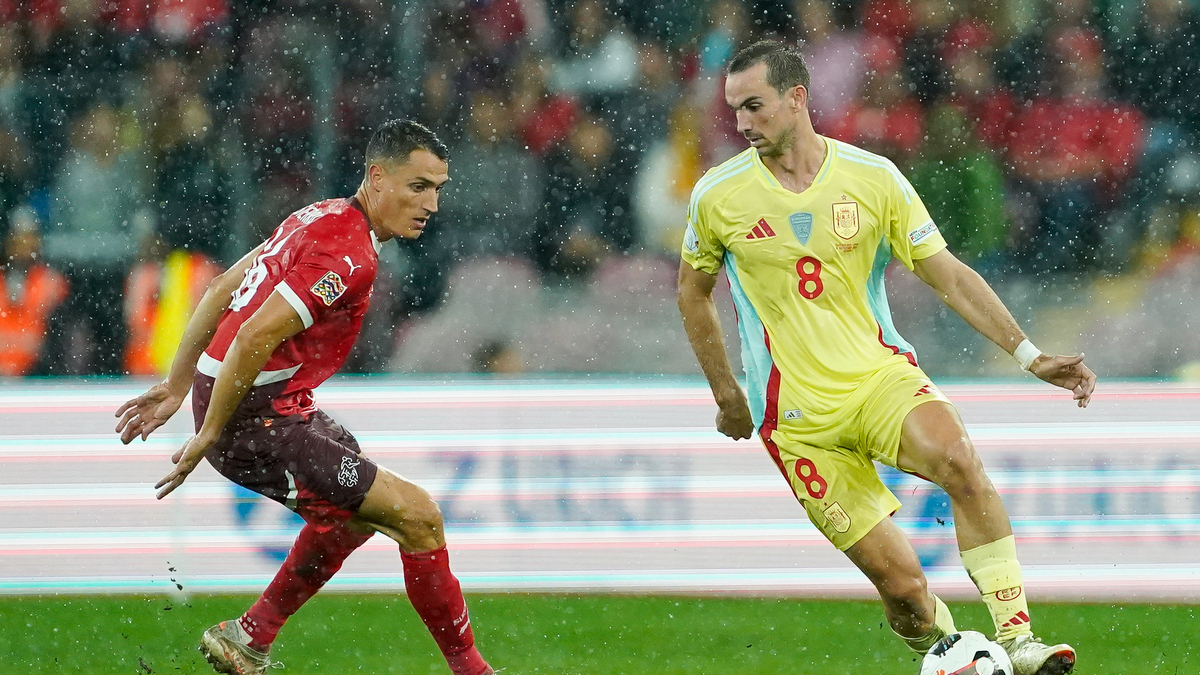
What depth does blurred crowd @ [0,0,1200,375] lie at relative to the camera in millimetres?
7227

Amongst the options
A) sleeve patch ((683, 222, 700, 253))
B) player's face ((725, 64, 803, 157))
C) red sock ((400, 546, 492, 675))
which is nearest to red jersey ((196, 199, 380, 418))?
red sock ((400, 546, 492, 675))

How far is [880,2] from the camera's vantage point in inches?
305

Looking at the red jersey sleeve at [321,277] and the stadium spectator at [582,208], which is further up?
the red jersey sleeve at [321,277]

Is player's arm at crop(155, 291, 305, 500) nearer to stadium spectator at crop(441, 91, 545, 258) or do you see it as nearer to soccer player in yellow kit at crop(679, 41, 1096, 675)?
soccer player in yellow kit at crop(679, 41, 1096, 675)

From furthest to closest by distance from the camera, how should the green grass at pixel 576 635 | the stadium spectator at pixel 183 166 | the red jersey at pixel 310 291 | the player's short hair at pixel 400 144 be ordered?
the stadium spectator at pixel 183 166
the green grass at pixel 576 635
the player's short hair at pixel 400 144
the red jersey at pixel 310 291

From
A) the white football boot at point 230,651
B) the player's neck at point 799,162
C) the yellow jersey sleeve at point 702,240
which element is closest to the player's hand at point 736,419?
the yellow jersey sleeve at point 702,240

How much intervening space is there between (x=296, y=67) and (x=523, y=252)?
1.64m

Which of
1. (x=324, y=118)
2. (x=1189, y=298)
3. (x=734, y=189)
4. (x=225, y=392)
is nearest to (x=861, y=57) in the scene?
(x=1189, y=298)

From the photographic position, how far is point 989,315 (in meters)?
3.77

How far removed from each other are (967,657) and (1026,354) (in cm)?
80

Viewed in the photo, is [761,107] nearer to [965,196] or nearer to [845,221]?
[845,221]

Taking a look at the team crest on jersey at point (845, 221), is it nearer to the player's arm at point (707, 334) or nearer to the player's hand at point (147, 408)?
the player's arm at point (707, 334)

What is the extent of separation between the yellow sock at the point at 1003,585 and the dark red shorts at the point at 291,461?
1690mm

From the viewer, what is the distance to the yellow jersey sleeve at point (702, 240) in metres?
4.02
